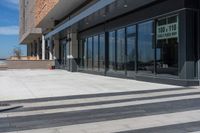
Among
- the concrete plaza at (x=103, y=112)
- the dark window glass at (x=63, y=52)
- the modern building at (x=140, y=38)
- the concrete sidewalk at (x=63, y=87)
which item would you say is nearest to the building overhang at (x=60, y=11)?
the modern building at (x=140, y=38)

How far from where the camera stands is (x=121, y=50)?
24.8 metres

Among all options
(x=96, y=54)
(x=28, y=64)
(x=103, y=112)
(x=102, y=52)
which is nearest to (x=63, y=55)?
(x=28, y=64)

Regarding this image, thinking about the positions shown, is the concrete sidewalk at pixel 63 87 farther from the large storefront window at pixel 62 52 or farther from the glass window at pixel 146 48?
the large storefront window at pixel 62 52

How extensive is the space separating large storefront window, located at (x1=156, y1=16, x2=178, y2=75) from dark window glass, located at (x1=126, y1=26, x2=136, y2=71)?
3.51 metres

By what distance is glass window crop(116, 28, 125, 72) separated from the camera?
2434cm

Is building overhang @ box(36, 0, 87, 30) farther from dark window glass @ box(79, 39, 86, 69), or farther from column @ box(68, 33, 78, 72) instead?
dark window glass @ box(79, 39, 86, 69)

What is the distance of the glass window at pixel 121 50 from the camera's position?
2434 cm

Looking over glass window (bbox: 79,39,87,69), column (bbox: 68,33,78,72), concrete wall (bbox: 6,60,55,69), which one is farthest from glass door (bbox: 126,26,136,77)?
concrete wall (bbox: 6,60,55,69)

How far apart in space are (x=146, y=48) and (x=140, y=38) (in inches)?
A: 40.3

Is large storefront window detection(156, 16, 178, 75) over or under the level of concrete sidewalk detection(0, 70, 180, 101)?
over

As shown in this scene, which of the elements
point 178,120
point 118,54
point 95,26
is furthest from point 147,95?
point 95,26

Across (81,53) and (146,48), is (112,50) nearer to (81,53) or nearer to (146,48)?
(146,48)

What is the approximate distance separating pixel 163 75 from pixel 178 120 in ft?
32.2

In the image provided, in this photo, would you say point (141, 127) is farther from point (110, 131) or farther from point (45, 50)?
point (45, 50)
